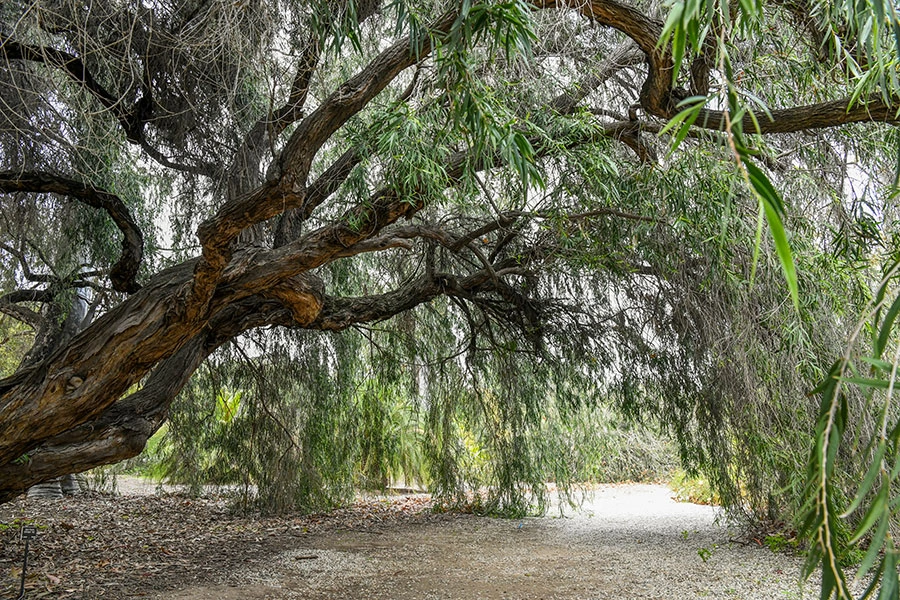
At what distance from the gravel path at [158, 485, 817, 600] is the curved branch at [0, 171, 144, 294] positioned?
2100 millimetres

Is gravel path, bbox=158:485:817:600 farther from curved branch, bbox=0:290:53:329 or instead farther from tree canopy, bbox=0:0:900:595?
curved branch, bbox=0:290:53:329

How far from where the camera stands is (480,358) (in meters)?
5.93

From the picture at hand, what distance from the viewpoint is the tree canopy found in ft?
9.23

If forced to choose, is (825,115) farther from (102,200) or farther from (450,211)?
(102,200)

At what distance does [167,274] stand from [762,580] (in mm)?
4054

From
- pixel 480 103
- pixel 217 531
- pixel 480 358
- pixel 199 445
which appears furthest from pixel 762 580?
pixel 199 445

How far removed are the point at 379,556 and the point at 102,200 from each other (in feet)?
10.5

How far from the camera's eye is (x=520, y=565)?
468 centimetres

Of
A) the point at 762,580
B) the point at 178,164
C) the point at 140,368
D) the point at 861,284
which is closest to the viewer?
the point at 861,284

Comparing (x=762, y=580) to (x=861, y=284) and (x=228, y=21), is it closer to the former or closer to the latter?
(x=861, y=284)

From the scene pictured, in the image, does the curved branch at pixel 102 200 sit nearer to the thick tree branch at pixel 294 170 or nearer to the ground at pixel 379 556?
the thick tree branch at pixel 294 170

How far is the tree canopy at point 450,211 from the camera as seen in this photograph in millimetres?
2812

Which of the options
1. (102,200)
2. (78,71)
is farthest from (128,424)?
(78,71)

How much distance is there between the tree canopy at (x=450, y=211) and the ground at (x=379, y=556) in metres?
0.72
